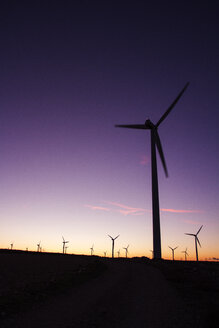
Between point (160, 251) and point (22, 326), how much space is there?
57529mm

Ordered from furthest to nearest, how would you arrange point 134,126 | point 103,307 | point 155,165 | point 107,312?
point 134,126
point 155,165
point 103,307
point 107,312

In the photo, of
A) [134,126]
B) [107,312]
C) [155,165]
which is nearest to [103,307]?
[107,312]

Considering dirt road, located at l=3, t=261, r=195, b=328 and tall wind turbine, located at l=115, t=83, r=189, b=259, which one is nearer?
dirt road, located at l=3, t=261, r=195, b=328

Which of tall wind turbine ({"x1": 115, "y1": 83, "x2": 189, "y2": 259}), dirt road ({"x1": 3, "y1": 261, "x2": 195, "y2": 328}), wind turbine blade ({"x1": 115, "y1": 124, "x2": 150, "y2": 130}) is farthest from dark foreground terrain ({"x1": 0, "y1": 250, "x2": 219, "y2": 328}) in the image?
wind turbine blade ({"x1": 115, "y1": 124, "x2": 150, "y2": 130})

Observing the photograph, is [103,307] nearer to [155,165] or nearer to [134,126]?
[155,165]

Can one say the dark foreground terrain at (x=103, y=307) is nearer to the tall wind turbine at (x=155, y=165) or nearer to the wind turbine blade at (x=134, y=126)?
the tall wind turbine at (x=155, y=165)

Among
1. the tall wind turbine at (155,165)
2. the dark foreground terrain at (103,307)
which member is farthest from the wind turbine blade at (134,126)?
the dark foreground terrain at (103,307)

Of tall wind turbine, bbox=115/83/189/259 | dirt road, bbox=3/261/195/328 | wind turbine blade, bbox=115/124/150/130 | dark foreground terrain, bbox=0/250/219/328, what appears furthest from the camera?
wind turbine blade, bbox=115/124/150/130

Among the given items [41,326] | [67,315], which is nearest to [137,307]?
[67,315]

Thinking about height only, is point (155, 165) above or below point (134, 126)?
below

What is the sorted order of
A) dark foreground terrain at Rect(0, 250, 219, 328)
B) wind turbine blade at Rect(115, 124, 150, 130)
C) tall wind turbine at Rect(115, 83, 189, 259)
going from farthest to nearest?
wind turbine blade at Rect(115, 124, 150, 130) → tall wind turbine at Rect(115, 83, 189, 259) → dark foreground terrain at Rect(0, 250, 219, 328)

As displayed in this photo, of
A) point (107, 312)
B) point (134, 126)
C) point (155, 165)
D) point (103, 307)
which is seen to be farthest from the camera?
point (134, 126)

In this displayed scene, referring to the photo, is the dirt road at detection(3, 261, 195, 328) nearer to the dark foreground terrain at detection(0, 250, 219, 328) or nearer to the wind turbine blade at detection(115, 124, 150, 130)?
the dark foreground terrain at detection(0, 250, 219, 328)

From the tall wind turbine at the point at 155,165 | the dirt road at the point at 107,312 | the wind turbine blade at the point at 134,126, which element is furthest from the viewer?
the wind turbine blade at the point at 134,126
